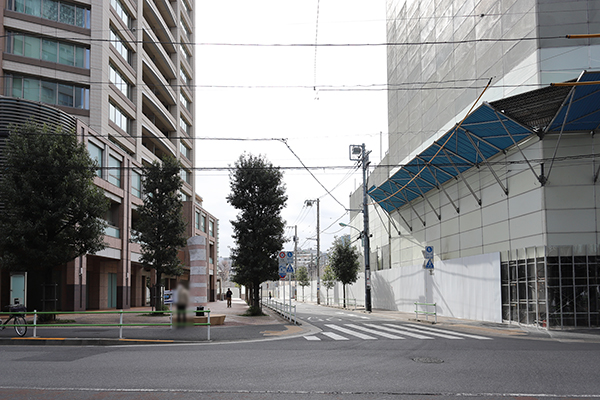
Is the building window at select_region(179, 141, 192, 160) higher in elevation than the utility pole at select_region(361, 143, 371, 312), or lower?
higher

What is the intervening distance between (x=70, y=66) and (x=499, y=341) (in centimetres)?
3233

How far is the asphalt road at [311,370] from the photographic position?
877cm

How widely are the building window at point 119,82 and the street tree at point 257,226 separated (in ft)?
47.2

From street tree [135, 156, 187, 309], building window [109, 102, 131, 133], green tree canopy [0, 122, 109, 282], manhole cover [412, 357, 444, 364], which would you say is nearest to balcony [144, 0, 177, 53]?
building window [109, 102, 131, 133]

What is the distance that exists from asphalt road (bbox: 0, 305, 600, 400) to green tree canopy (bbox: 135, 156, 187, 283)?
49.9 ft

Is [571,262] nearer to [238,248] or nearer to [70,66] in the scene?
[238,248]

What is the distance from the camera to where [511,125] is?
21.3m

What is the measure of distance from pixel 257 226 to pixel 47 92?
17.3 meters

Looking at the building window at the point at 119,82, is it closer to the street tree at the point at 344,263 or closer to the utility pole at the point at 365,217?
the utility pole at the point at 365,217

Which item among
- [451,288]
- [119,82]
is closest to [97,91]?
[119,82]

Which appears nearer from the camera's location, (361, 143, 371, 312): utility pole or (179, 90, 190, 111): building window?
(361, 143, 371, 312): utility pole

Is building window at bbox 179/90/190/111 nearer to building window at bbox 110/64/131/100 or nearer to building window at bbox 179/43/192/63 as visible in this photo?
building window at bbox 179/43/192/63

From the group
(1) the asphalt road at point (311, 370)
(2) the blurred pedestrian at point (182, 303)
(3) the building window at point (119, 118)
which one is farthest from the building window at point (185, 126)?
(2) the blurred pedestrian at point (182, 303)

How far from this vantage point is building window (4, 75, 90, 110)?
108 feet
